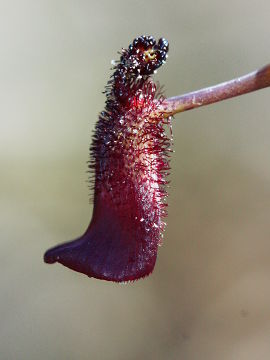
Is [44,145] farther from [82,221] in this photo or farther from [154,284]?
[154,284]

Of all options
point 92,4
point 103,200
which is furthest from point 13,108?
point 103,200

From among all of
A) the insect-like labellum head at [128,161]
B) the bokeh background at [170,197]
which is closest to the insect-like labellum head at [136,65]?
the insect-like labellum head at [128,161]

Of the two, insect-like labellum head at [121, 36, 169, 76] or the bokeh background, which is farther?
the bokeh background

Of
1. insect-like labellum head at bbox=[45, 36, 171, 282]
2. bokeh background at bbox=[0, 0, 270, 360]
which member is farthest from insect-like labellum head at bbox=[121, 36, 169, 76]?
bokeh background at bbox=[0, 0, 270, 360]

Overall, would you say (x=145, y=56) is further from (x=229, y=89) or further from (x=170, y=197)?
(x=170, y=197)

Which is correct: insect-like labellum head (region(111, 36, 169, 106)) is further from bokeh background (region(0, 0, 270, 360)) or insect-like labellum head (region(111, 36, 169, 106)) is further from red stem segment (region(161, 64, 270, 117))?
bokeh background (region(0, 0, 270, 360))

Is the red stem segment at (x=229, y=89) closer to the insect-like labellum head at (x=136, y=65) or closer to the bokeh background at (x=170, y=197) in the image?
the insect-like labellum head at (x=136, y=65)

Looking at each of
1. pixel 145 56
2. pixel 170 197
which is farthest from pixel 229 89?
pixel 170 197
